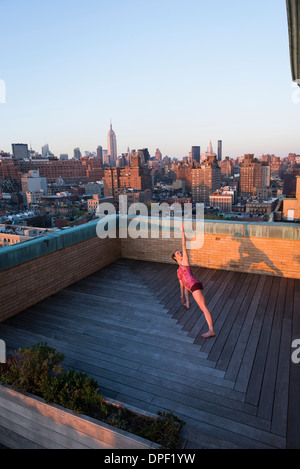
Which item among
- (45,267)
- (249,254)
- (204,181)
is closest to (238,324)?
(249,254)

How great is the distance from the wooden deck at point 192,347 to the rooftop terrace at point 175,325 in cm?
1

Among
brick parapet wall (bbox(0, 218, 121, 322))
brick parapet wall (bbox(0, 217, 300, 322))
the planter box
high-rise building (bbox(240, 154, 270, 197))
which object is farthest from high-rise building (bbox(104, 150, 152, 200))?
the planter box

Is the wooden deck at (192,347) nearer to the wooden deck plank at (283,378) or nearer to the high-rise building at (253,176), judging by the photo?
the wooden deck plank at (283,378)

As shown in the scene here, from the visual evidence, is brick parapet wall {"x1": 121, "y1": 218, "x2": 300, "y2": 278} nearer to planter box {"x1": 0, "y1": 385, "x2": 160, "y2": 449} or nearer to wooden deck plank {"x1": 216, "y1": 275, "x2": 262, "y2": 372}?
wooden deck plank {"x1": 216, "y1": 275, "x2": 262, "y2": 372}

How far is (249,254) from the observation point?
230 inches

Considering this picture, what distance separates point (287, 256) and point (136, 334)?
136 inches

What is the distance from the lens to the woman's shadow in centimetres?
570

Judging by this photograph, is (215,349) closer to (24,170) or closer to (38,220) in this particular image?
(38,220)

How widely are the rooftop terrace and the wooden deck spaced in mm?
11

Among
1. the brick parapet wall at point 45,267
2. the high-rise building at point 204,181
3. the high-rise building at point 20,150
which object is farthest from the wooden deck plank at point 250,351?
the high-rise building at point 20,150

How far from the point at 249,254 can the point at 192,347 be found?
9.82 ft

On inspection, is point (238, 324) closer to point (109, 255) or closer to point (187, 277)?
point (187, 277)

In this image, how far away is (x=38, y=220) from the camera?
239 feet
